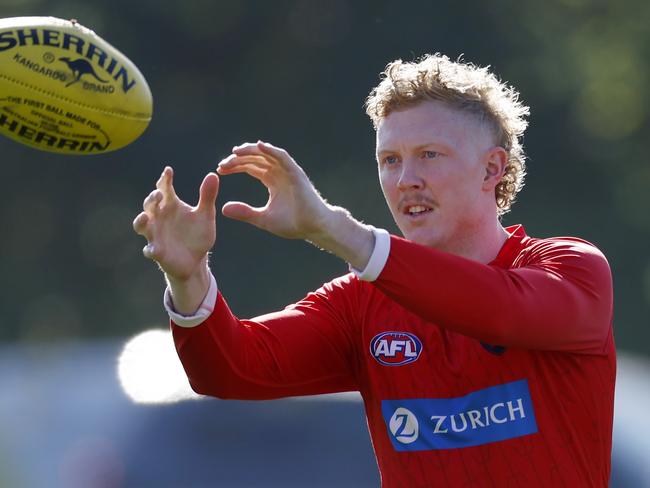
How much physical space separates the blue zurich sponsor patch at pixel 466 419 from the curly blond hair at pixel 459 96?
869 millimetres

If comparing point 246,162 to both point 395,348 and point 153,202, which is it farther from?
point 395,348

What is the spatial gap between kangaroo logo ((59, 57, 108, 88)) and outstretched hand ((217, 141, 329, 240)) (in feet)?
1.96

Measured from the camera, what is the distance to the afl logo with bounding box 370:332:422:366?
3.19 metres

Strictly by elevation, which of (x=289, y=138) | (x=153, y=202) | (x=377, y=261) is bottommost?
(x=377, y=261)

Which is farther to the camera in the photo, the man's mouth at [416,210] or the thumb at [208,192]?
the man's mouth at [416,210]

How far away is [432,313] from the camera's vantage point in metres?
2.64

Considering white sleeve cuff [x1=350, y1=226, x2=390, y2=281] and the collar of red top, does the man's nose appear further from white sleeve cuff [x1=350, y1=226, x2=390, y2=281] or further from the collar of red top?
white sleeve cuff [x1=350, y1=226, x2=390, y2=281]

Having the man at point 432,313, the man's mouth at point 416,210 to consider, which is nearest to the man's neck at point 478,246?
the man at point 432,313

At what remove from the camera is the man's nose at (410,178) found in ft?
10.6

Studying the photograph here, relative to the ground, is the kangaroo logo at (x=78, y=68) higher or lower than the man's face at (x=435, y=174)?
higher

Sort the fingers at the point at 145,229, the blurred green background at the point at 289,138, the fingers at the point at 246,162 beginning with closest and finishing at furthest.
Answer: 1. the fingers at the point at 246,162
2. the fingers at the point at 145,229
3. the blurred green background at the point at 289,138

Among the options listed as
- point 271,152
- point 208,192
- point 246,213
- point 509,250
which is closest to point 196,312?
point 208,192

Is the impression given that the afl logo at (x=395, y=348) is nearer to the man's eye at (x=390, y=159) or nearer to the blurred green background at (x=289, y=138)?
the man's eye at (x=390, y=159)

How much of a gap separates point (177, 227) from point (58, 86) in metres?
0.53
